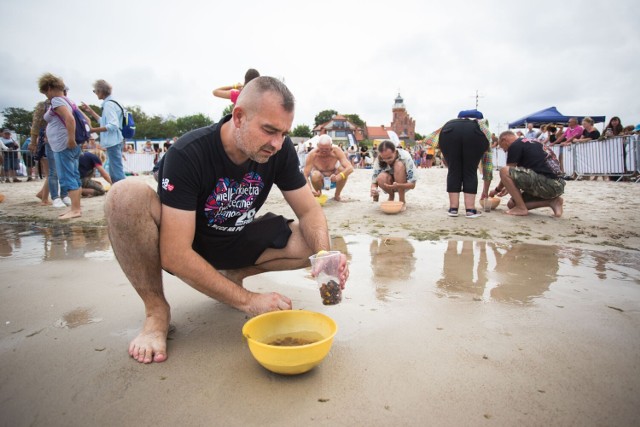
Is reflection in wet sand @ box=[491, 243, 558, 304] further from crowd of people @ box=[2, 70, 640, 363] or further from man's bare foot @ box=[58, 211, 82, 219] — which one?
man's bare foot @ box=[58, 211, 82, 219]

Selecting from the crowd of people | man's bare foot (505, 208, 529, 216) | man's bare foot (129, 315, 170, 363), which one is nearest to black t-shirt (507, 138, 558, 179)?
man's bare foot (505, 208, 529, 216)

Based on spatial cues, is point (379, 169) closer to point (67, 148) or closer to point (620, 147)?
point (67, 148)

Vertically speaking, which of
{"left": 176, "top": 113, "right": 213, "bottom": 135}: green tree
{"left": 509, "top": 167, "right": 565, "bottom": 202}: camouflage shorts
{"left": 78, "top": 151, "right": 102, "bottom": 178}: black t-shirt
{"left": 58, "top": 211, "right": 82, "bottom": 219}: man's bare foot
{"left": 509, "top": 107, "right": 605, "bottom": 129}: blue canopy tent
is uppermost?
{"left": 176, "top": 113, "right": 213, "bottom": 135}: green tree

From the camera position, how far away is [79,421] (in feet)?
3.83

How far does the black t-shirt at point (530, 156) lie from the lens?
454 cm

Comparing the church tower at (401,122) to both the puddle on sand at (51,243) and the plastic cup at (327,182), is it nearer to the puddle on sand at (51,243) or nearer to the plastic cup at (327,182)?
the plastic cup at (327,182)

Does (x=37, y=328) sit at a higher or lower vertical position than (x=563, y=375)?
higher

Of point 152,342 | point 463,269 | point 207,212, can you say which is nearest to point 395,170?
point 463,269

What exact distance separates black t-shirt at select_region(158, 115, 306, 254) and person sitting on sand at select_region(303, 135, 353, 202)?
401 centimetres

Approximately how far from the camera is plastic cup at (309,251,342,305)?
155 cm

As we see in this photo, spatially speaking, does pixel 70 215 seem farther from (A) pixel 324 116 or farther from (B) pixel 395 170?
(A) pixel 324 116

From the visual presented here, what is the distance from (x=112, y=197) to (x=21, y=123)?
203 feet

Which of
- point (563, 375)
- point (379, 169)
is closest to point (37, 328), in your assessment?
point (563, 375)

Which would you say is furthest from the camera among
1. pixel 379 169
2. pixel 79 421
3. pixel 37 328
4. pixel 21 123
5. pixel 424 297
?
pixel 21 123
